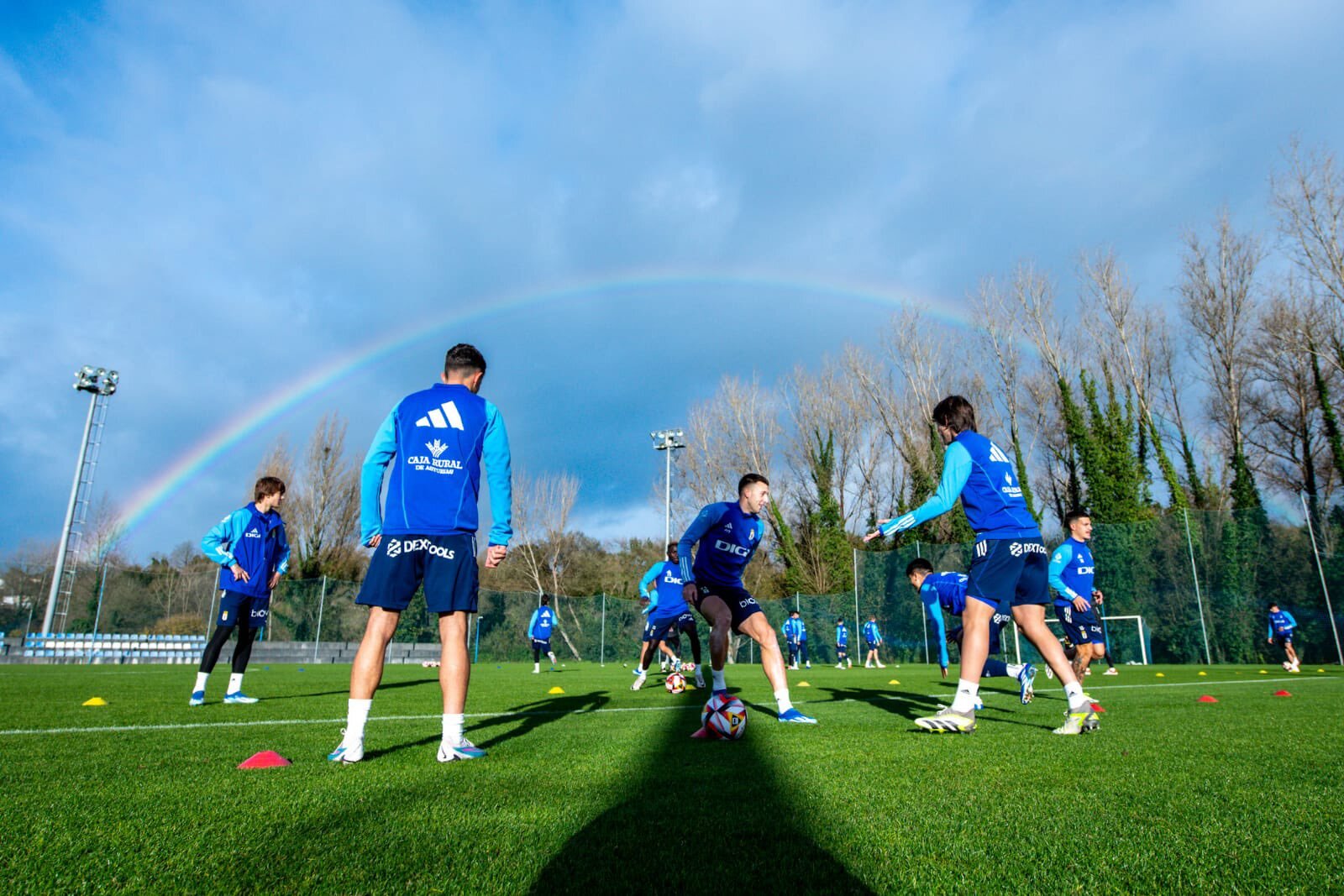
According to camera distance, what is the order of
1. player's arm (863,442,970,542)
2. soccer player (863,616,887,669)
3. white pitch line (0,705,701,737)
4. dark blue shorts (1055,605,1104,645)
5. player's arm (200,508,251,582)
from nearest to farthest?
1. white pitch line (0,705,701,737)
2. player's arm (863,442,970,542)
3. player's arm (200,508,251,582)
4. dark blue shorts (1055,605,1104,645)
5. soccer player (863,616,887,669)

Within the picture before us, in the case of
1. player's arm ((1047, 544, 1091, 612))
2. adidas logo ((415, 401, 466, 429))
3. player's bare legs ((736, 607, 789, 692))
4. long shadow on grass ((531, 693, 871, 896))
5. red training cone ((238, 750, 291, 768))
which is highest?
adidas logo ((415, 401, 466, 429))

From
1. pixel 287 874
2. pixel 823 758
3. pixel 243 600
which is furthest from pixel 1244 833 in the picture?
pixel 243 600

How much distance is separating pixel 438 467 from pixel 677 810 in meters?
2.10

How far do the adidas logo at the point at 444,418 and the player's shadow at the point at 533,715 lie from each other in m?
1.71

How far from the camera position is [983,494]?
490cm

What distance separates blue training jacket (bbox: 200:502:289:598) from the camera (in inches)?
273

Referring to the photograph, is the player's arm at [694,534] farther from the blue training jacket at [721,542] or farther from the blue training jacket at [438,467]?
the blue training jacket at [438,467]

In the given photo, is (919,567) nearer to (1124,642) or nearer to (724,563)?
(724,563)

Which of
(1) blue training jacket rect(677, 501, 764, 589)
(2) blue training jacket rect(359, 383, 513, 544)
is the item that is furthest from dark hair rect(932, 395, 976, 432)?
(2) blue training jacket rect(359, 383, 513, 544)

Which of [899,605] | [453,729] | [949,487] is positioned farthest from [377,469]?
[899,605]

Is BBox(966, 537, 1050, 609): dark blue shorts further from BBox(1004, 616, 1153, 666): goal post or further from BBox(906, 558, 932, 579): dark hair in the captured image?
BBox(1004, 616, 1153, 666): goal post

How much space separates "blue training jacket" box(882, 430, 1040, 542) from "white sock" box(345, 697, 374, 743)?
3306 mm

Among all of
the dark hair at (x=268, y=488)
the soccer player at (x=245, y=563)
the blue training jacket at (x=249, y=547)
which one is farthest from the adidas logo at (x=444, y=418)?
the blue training jacket at (x=249, y=547)

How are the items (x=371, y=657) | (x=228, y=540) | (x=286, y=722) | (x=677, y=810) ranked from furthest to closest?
(x=228, y=540) < (x=286, y=722) < (x=371, y=657) < (x=677, y=810)
